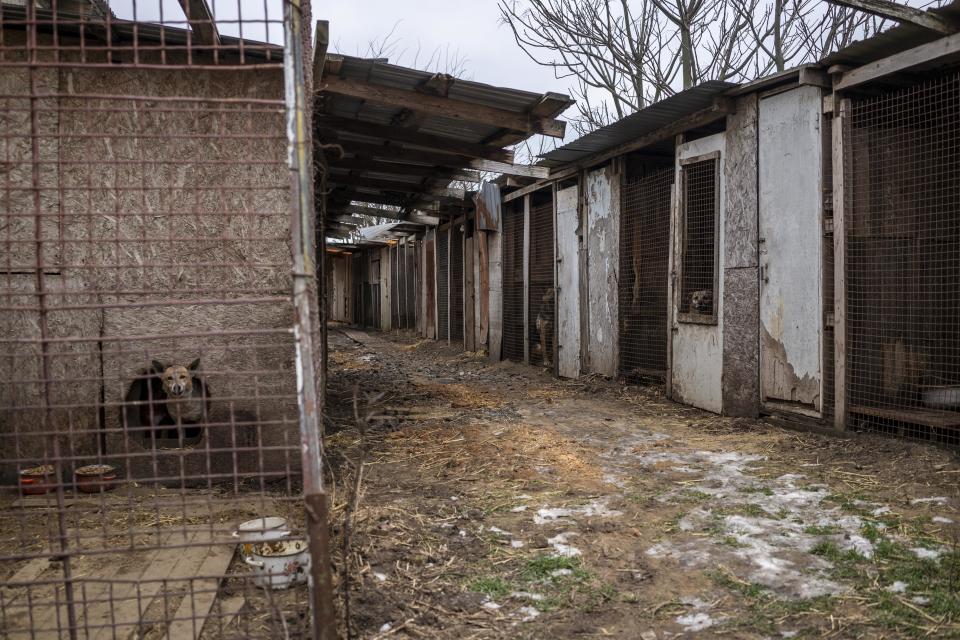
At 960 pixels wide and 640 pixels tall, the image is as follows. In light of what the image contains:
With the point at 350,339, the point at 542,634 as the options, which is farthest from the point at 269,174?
the point at 350,339

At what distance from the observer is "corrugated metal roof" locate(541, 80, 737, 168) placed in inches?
266

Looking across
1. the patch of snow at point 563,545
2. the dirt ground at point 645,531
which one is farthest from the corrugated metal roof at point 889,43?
the patch of snow at point 563,545

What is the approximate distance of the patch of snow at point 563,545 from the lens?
366 centimetres

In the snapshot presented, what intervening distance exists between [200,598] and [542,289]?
8907 millimetres

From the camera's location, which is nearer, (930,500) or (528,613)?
(528,613)

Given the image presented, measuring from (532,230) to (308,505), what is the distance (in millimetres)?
9907

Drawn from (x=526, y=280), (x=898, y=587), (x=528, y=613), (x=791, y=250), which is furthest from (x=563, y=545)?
(x=526, y=280)

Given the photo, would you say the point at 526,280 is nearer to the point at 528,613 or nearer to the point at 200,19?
the point at 200,19

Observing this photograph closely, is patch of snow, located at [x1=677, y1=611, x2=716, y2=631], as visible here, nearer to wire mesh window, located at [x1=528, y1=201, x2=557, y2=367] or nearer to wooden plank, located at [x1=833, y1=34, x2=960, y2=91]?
wooden plank, located at [x1=833, y1=34, x2=960, y2=91]

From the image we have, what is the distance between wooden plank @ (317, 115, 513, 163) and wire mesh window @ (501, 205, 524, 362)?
410 centimetres

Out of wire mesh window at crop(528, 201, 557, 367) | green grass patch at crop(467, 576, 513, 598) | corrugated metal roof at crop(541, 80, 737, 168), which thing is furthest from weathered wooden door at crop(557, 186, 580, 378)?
green grass patch at crop(467, 576, 513, 598)

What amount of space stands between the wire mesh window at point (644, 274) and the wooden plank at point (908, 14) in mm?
3647

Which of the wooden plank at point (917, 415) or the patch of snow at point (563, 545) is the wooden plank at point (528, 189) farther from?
the patch of snow at point (563, 545)

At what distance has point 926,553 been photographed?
3.45m
